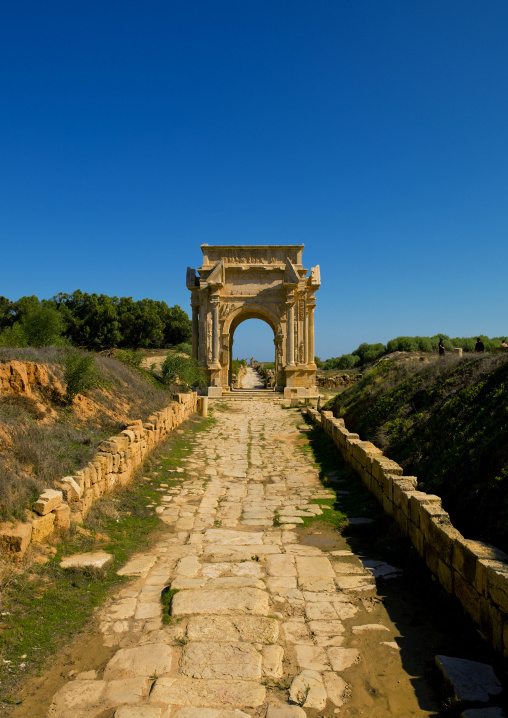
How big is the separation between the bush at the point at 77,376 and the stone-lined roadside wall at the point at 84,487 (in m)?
1.25

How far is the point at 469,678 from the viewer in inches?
115

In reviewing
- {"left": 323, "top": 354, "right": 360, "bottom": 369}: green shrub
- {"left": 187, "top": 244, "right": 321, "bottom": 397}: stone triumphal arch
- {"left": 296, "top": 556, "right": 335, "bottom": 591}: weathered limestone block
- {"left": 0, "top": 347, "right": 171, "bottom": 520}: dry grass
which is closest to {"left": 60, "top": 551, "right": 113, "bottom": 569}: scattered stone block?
{"left": 0, "top": 347, "right": 171, "bottom": 520}: dry grass

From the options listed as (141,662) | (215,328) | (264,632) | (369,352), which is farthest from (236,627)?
(369,352)

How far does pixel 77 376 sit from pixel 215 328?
45.6ft

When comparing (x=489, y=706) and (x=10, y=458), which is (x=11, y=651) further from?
(x=489, y=706)

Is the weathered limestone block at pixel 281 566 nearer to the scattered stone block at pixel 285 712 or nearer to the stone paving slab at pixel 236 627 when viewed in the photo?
the stone paving slab at pixel 236 627

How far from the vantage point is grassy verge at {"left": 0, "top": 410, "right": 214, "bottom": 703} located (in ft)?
10.5

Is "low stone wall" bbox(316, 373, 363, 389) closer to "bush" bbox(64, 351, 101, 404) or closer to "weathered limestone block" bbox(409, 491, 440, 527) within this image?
"bush" bbox(64, 351, 101, 404)

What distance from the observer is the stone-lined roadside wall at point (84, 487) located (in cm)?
418

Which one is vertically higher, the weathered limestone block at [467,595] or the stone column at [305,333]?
the stone column at [305,333]

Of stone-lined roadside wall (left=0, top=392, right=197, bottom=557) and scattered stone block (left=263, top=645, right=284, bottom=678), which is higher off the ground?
stone-lined roadside wall (left=0, top=392, right=197, bottom=557)

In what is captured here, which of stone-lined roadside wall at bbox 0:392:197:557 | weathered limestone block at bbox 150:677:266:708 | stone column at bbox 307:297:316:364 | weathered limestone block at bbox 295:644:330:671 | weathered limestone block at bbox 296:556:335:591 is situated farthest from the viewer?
stone column at bbox 307:297:316:364

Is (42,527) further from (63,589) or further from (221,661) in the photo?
(221,661)

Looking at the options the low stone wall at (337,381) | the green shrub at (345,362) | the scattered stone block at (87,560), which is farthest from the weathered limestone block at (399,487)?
the green shrub at (345,362)
